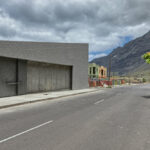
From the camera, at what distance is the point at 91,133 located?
210 inches

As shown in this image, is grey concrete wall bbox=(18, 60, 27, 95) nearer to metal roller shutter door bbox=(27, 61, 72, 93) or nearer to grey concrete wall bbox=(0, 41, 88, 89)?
grey concrete wall bbox=(0, 41, 88, 89)

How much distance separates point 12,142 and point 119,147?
3067mm

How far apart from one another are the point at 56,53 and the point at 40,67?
11.0ft

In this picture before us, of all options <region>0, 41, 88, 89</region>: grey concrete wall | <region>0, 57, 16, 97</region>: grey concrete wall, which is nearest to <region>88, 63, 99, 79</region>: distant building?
<region>0, 41, 88, 89</region>: grey concrete wall

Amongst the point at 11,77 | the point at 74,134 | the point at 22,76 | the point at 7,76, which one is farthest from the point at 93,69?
the point at 74,134

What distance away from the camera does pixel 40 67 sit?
18906 millimetres

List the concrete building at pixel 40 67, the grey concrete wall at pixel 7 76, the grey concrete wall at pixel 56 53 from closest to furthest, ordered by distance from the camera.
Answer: the grey concrete wall at pixel 7 76 < the concrete building at pixel 40 67 < the grey concrete wall at pixel 56 53

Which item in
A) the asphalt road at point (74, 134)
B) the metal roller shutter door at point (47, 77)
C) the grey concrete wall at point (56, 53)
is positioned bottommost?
the asphalt road at point (74, 134)

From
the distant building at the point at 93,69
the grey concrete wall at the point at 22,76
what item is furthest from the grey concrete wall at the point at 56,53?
the distant building at the point at 93,69

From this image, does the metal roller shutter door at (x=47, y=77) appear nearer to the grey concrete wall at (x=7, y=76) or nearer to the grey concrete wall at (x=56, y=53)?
the grey concrete wall at (x=56, y=53)

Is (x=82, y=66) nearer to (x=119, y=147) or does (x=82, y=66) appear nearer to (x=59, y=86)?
(x=59, y=86)

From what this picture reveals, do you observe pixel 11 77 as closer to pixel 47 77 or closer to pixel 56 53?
pixel 47 77

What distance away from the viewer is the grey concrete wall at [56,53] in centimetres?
1535

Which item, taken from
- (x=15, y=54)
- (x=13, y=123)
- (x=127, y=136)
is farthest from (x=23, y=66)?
(x=127, y=136)
